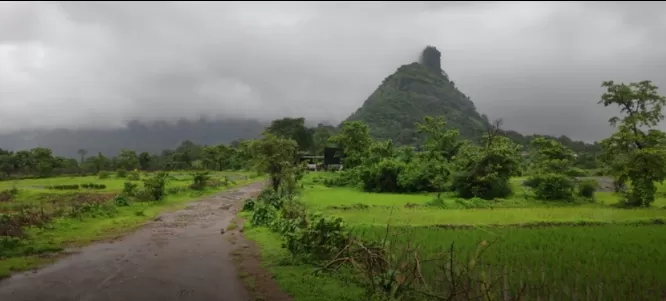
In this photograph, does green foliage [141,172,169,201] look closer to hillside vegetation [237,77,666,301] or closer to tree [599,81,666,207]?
hillside vegetation [237,77,666,301]

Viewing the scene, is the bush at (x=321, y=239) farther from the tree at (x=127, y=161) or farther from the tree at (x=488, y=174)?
the tree at (x=127, y=161)

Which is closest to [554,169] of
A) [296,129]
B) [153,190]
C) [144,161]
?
[153,190]

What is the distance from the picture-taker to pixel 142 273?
13.8 m

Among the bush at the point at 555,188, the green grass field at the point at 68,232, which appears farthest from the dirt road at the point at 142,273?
the bush at the point at 555,188

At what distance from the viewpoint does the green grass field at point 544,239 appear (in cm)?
1103

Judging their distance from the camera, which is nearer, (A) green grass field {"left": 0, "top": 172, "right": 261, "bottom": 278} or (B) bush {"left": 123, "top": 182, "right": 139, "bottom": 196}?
(A) green grass field {"left": 0, "top": 172, "right": 261, "bottom": 278}

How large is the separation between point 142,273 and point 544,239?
14502 millimetres

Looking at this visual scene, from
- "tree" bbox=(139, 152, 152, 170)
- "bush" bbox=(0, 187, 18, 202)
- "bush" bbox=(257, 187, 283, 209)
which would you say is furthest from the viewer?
"tree" bbox=(139, 152, 152, 170)

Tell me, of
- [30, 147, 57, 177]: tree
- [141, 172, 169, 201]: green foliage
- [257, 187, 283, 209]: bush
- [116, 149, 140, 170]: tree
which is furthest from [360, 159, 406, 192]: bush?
[116, 149, 140, 170]: tree

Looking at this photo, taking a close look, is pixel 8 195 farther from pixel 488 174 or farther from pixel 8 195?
pixel 488 174

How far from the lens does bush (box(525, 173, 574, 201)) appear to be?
31.5 m

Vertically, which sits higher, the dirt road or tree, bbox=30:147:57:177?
tree, bbox=30:147:57:177

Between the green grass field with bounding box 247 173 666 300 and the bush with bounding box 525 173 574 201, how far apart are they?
6.35ft

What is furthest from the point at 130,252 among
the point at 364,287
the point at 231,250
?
the point at 364,287
